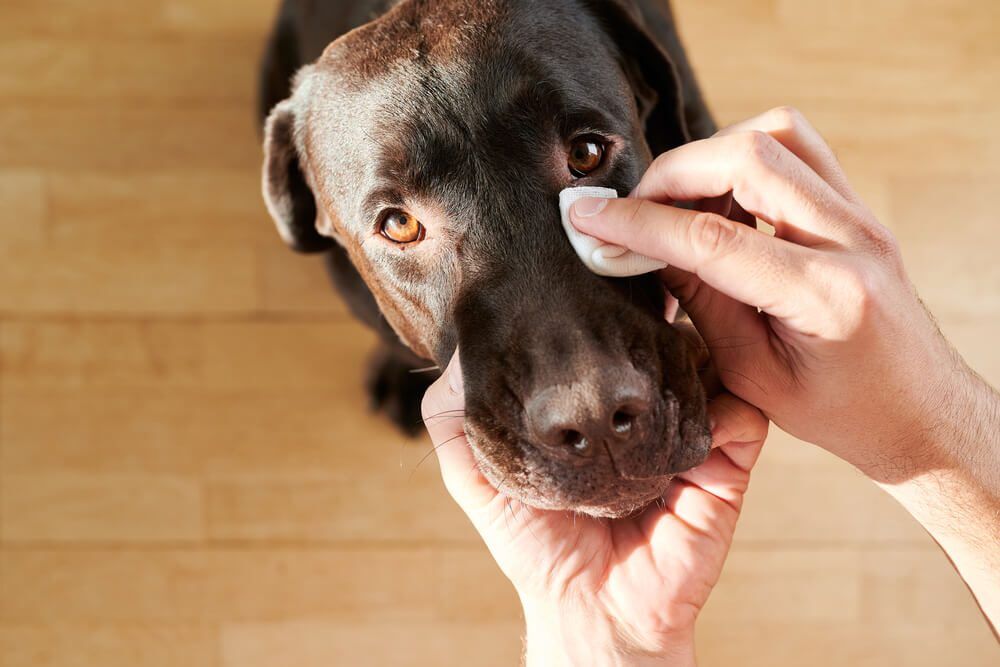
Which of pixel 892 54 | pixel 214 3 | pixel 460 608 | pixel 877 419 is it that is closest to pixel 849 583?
pixel 460 608

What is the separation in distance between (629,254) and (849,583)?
1.73 meters

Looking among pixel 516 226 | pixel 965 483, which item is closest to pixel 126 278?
pixel 516 226

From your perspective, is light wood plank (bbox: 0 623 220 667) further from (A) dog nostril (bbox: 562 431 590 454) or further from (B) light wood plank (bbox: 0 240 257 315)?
(A) dog nostril (bbox: 562 431 590 454)

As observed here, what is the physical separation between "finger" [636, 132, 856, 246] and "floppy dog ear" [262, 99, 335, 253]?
2.93 ft

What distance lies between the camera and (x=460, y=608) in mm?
2572

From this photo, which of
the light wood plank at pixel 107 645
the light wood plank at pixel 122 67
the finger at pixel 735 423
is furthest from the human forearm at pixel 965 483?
the light wood plank at pixel 122 67

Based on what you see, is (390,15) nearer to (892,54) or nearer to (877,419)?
(877,419)

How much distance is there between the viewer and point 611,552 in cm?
162

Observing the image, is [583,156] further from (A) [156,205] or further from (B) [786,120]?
(A) [156,205]

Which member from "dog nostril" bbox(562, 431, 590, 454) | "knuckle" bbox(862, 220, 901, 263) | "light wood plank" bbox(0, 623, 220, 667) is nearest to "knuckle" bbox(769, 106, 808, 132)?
"knuckle" bbox(862, 220, 901, 263)

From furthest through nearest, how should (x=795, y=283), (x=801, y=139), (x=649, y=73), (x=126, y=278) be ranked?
(x=126, y=278) → (x=649, y=73) → (x=801, y=139) → (x=795, y=283)

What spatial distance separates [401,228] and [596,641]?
83 centimetres

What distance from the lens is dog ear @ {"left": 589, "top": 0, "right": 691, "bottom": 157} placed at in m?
1.69

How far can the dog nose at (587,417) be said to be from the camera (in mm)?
1238
